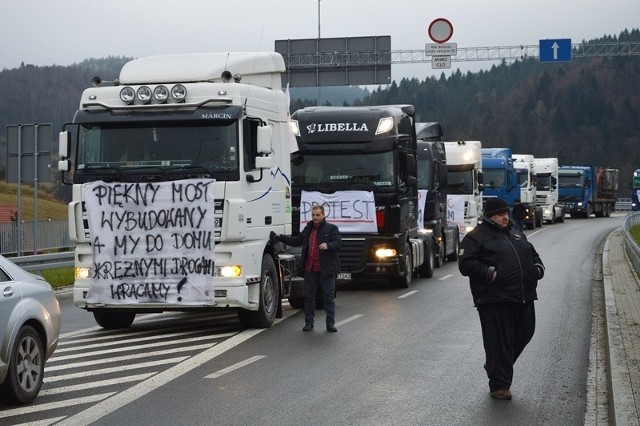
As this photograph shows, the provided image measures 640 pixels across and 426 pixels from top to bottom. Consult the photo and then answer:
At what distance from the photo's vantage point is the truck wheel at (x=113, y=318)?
15.0 meters

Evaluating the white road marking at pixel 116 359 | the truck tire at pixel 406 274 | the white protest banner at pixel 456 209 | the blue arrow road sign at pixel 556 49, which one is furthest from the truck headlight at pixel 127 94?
the blue arrow road sign at pixel 556 49

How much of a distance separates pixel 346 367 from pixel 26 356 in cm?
344

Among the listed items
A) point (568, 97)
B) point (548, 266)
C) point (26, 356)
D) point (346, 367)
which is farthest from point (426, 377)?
point (568, 97)

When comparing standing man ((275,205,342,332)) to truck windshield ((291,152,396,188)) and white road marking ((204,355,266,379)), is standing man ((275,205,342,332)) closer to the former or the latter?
white road marking ((204,355,266,379))

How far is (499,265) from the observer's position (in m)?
9.45

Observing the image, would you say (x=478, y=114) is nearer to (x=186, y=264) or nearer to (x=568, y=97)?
(x=568, y=97)

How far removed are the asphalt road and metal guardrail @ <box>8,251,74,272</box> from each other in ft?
16.3

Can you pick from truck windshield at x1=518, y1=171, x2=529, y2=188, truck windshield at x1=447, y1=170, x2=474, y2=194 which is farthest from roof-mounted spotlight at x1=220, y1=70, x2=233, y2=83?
truck windshield at x1=518, y1=171, x2=529, y2=188

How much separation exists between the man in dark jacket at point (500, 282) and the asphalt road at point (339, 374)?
0.36 meters

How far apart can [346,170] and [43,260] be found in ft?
24.9

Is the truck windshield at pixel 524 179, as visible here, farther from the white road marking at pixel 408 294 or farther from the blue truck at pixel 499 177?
the white road marking at pixel 408 294

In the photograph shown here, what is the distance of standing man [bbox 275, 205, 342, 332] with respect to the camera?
1470cm

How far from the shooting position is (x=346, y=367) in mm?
11336

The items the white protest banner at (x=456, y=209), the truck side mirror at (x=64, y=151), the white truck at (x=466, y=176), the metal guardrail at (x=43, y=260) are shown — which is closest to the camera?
the truck side mirror at (x=64, y=151)
